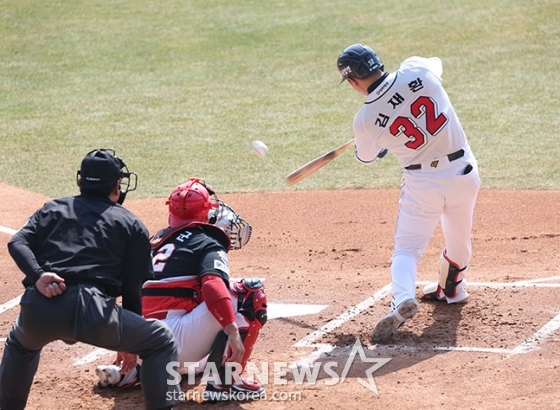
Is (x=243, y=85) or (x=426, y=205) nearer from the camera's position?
(x=426, y=205)

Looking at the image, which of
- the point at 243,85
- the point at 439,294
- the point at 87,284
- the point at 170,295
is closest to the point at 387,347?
the point at 439,294

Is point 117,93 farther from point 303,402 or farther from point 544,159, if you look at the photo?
point 303,402

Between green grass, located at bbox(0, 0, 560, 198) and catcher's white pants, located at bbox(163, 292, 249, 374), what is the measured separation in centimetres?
519

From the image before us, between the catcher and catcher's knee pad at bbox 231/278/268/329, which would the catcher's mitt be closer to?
the catcher

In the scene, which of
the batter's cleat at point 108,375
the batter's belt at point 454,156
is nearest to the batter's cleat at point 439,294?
the batter's belt at point 454,156

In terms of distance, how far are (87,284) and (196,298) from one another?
0.91m

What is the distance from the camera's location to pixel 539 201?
8805 millimetres

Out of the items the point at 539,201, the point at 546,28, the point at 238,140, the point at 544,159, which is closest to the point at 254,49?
the point at 238,140

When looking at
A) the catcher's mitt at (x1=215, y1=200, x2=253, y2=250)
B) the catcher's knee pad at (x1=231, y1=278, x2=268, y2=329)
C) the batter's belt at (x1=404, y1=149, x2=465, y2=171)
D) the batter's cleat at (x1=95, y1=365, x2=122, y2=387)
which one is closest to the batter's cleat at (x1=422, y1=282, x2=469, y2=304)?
the batter's belt at (x1=404, y1=149, x2=465, y2=171)

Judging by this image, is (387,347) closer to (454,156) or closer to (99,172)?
(454,156)

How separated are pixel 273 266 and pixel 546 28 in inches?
419

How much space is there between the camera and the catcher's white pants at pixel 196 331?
4.55m

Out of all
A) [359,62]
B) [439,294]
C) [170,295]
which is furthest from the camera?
[439,294]

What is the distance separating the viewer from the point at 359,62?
5.45 m
